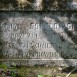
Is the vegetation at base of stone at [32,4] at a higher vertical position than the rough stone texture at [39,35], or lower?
higher

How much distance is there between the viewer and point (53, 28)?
14.3ft

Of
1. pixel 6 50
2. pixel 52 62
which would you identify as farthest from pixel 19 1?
pixel 52 62

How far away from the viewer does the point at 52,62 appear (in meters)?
4.45

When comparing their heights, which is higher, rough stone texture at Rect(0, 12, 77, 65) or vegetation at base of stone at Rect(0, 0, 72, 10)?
vegetation at base of stone at Rect(0, 0, 72, 10)

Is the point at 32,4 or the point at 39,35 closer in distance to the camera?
the point at 32,4

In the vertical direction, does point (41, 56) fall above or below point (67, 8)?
below

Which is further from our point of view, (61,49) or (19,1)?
(61,49)

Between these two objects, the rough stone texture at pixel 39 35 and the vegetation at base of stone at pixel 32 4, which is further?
the rough stone texture at pixel 39 35

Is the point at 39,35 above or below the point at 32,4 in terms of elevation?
below

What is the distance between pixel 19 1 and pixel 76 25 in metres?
1.07

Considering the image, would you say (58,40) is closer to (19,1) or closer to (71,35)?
(71,35)

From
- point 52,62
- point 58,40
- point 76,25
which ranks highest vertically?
point 76,25

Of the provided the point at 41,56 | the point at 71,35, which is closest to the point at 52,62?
the point at 41,56

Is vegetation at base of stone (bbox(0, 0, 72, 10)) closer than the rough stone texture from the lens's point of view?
Yes
